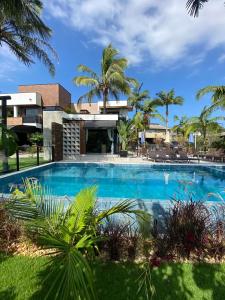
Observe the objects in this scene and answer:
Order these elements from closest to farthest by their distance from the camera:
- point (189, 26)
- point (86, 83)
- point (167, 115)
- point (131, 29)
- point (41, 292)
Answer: point (41, 292) → point (189, 26) → point (131, 29) → point (86, 83) → point (167, 115)

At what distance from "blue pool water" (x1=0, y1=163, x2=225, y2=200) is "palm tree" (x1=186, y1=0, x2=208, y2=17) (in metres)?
5.08

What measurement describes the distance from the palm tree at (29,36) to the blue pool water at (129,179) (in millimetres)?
7175

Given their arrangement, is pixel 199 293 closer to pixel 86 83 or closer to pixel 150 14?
pixel 150 14

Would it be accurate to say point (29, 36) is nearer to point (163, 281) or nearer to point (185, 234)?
point (185, 234)

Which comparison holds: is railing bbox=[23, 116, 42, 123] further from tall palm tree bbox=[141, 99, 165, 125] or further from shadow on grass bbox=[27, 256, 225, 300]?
shadow on grass bbox=[27, 256, 225, 300]

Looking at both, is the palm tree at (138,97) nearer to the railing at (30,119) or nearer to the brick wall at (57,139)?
the railing at (30,119)

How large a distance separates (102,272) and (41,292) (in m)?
0.81

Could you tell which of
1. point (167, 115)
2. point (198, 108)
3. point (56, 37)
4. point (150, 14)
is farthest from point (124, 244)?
point (167, 115)

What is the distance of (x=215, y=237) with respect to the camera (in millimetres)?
3590

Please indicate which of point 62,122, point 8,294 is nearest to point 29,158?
point 62,122

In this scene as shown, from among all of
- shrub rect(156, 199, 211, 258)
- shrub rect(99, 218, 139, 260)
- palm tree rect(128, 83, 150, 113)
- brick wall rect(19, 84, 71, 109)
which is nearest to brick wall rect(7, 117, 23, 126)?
brick wall rect(19, 84, 71, 109)

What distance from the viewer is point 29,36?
1382cm

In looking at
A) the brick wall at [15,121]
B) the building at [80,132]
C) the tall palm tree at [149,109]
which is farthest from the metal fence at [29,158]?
the tall palm tree at [149,109]

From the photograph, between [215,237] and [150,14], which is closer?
[215,237]
